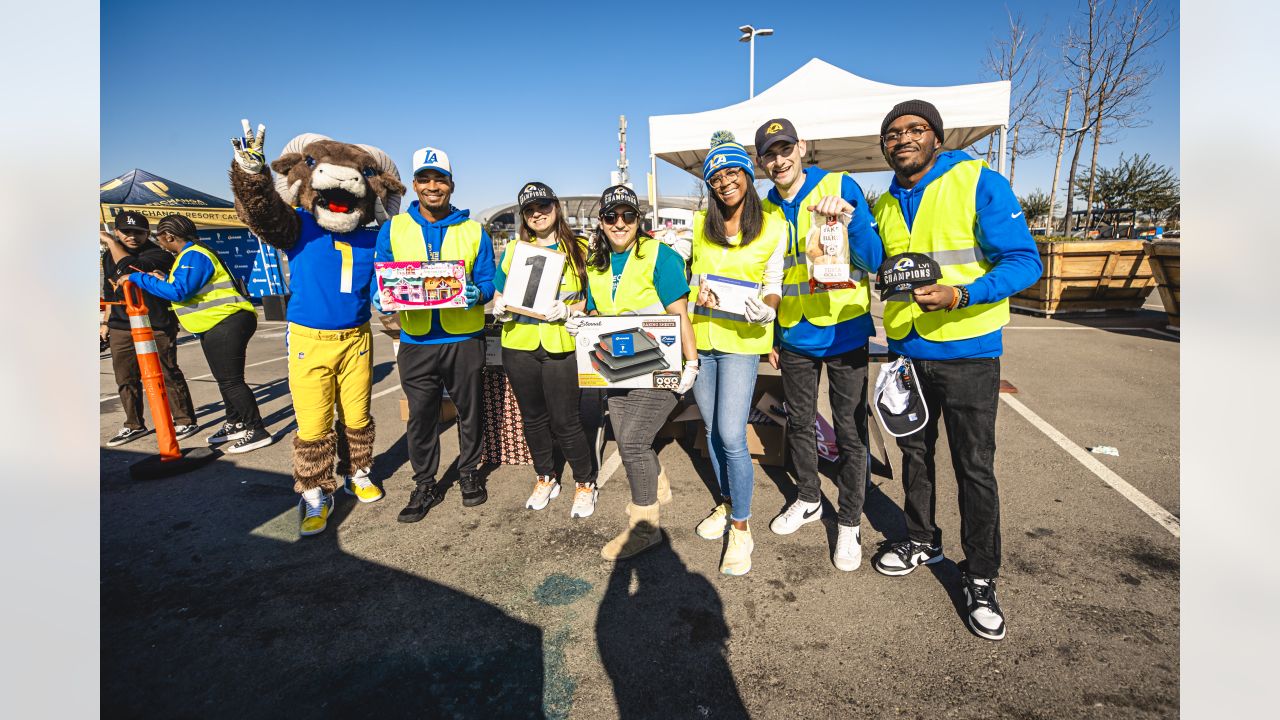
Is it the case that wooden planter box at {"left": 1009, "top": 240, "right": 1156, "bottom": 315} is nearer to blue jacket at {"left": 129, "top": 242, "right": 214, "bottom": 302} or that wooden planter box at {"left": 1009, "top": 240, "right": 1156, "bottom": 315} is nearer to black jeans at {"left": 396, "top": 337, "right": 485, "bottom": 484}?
black jeans at {"left": 396, "top": 337, "right": 485, "bottom": 484}

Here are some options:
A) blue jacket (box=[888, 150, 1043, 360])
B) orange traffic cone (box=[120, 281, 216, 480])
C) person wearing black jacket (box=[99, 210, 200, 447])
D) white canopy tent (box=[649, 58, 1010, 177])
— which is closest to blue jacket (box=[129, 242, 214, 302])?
orange traffic cone (box=[120, 281, 216, 480])

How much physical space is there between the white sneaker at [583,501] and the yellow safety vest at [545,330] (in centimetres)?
102

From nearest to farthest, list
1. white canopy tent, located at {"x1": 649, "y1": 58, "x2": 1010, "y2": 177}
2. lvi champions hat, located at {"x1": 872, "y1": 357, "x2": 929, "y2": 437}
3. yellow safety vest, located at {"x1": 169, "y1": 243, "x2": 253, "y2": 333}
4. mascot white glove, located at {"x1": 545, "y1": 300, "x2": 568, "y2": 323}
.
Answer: lvi champions hat, located at {"x1": 872, "y1": 357, "x2": 929, "y2": 437}, mascot white glove, located at {"x1": 545, "y1": 300, "x2": 568, "y2": 323}, yellow safety vest, located at {"x1": 169, "y1": 243, "x2": 253, "y2": 333}, white canopy tent, located at {"x1": 649, "y1": 58, "x2": 1010, "y2": 177}

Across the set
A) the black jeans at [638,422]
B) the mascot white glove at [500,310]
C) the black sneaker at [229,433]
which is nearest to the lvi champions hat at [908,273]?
the black jeans at [638,422]

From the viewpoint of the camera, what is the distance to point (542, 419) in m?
3.88

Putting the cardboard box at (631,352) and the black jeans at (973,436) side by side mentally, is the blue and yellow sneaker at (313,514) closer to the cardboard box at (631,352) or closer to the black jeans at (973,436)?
the cardboard box at (631,352)

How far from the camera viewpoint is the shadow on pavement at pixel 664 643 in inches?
89.6

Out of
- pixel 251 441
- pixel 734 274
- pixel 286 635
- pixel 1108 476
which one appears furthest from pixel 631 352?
pixel 251 441

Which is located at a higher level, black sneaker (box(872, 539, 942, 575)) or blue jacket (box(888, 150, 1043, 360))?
blue jacket (box(888, 150, 1043, 360))

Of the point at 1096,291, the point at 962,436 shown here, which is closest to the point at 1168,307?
the point at 1096,291

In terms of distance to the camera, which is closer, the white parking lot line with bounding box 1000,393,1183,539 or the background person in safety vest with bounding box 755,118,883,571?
the background person in safety vest with bounding box 755,118,883,571

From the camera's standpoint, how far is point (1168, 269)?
923 cm

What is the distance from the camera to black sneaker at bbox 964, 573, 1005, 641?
2.55 metres

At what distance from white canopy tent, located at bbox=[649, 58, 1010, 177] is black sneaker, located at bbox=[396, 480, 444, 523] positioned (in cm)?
624
